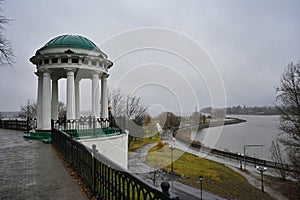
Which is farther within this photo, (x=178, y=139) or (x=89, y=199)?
(x=178, y=139)

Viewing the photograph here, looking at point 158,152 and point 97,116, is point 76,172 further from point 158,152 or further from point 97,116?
point 158,152

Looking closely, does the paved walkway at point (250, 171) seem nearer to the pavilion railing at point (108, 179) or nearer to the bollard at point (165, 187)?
the pavilion railing at point (108, 179)

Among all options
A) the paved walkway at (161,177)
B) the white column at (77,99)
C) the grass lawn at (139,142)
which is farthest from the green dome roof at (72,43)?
the grass lawn at (139,142)

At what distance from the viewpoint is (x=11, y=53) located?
853cm

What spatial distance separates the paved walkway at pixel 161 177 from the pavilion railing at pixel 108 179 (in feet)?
24.0

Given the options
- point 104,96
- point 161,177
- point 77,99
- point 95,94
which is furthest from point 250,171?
point 95,94

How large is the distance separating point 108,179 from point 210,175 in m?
23.7

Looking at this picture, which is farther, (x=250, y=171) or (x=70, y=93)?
(x=250, y=171)

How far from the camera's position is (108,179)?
3.65m

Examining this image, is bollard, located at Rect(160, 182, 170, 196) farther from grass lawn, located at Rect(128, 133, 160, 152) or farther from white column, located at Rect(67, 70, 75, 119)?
grass lawn, located at Rect(128, 133, 160, 152)

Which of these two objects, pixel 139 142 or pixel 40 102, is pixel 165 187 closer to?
pixel 40 102

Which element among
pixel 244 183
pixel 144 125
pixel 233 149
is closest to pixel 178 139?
pixel 233 149

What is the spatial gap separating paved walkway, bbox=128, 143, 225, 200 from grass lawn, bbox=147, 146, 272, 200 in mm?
925

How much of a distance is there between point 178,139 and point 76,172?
37608 millimetres
